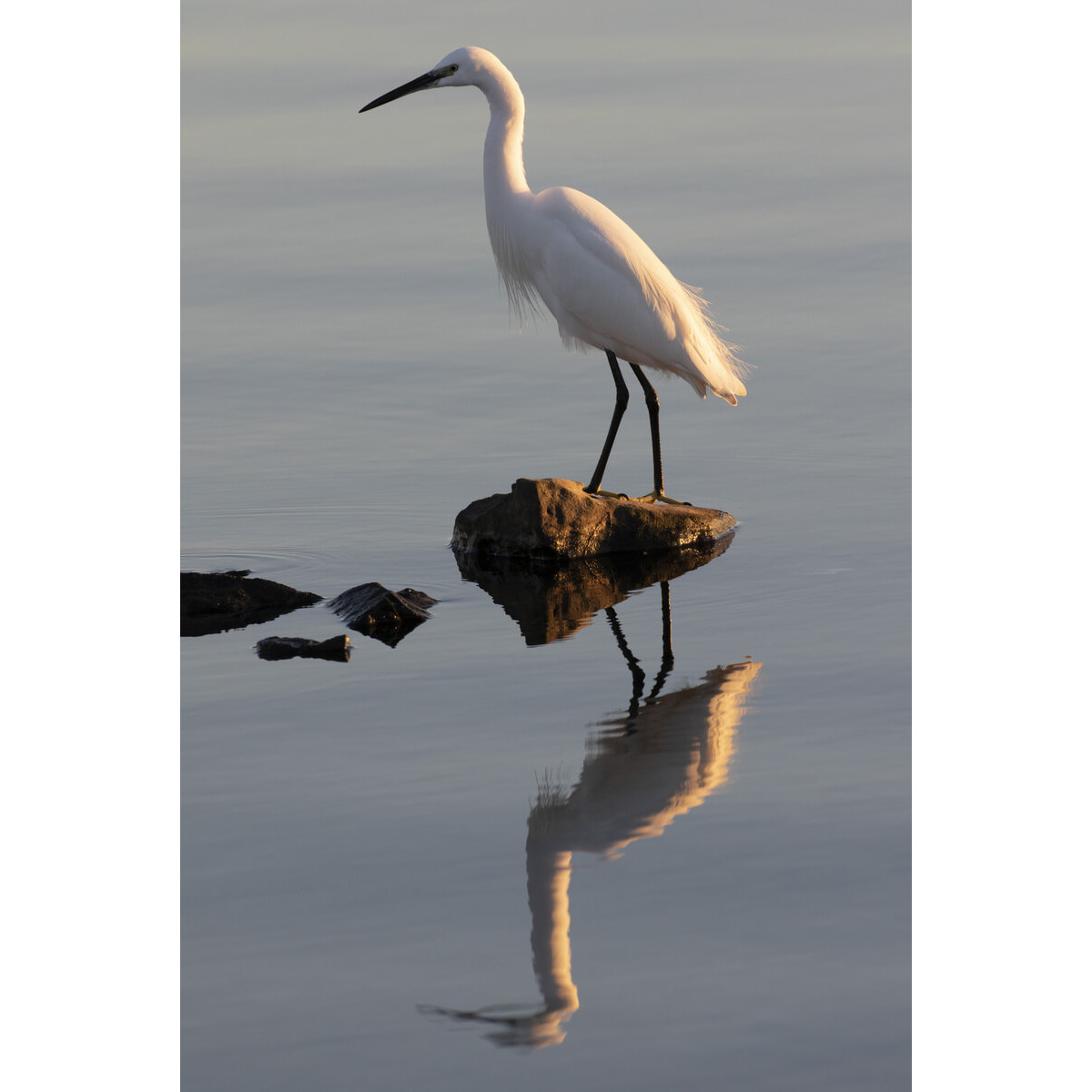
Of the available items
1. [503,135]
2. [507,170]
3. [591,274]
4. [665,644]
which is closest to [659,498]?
[591,274]

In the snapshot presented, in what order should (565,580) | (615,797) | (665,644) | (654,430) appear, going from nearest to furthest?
(615,797), (665,644), (565,580), (654,430)

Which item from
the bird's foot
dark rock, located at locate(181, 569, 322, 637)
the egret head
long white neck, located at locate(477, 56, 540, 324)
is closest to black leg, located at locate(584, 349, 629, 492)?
the bird's foot

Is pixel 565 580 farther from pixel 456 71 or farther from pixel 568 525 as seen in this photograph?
pixel 456 71

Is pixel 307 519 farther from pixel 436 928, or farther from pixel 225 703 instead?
pixel 436 928

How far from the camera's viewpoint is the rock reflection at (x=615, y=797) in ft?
Answer: 14.6

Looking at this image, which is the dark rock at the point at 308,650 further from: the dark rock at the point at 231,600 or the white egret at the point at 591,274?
the white egret at the point at 591,274

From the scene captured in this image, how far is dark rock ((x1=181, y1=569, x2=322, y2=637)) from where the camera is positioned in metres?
7.51

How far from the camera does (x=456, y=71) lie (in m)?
9.41

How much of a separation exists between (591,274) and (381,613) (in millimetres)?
2516

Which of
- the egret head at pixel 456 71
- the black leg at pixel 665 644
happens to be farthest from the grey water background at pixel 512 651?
the egret head at pixel 456 71

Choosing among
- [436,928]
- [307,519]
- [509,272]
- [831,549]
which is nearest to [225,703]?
[436,928]

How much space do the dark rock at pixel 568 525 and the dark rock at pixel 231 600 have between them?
3.62 feet

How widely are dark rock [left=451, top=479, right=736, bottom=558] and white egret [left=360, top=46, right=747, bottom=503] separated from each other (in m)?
0.39

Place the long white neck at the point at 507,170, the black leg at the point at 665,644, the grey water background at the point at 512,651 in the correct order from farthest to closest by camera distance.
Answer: the long white neck at the point at 507,170, the black leg at the point at 665,644, the grey water background at the point at 512,651
